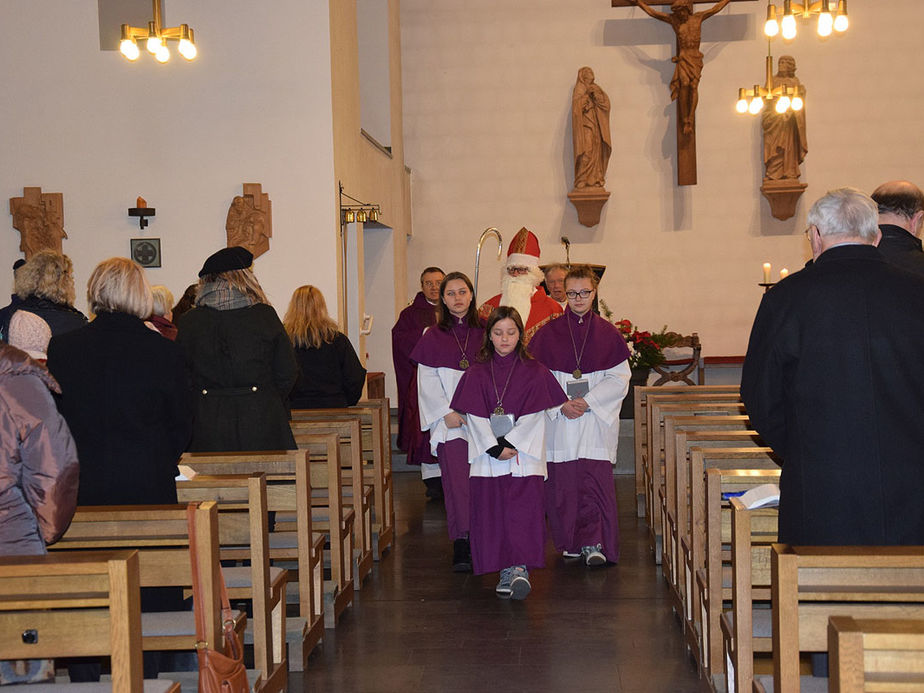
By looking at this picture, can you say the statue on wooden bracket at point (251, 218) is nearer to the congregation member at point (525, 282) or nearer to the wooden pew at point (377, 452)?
the congregation member at point (525, 282)

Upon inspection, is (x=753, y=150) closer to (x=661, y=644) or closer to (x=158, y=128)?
(x=158, y=128)

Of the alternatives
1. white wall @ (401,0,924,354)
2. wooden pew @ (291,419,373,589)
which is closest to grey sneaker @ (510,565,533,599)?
wooden pew @ (291,419,373,589)

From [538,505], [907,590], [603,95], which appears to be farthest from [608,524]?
[603,95]

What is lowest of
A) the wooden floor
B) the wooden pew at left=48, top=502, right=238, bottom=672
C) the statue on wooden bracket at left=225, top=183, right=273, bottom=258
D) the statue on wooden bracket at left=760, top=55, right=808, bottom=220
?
the wooden floor

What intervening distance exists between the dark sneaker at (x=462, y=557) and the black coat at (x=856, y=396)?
11.0 ft

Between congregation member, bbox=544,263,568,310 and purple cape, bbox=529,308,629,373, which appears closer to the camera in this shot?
purple cape, bbox=529,308,629,373

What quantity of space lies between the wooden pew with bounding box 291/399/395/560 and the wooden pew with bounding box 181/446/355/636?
3.06 feet

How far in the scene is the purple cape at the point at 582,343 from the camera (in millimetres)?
6375

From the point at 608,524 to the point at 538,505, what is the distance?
32.0 inches

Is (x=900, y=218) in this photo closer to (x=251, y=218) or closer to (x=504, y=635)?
(x=504, y=635)

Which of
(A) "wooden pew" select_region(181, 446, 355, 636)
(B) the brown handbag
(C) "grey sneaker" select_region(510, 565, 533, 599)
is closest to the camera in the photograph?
(B) the brown handbag

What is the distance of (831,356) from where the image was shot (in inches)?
124

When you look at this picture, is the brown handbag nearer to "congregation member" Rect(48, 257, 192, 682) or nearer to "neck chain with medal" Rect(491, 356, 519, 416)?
"congregation member" Rect(48, 257, 192, 682)

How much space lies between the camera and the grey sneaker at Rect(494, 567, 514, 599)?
569 cm
